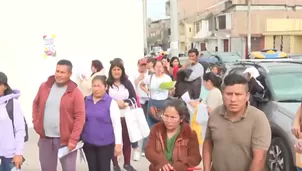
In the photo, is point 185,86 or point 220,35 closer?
point 185,86

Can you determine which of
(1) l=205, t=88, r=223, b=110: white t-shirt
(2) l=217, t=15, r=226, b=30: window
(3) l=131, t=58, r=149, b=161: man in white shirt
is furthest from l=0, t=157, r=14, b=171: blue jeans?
(2) l=217, t=15, r=226, b=30: window

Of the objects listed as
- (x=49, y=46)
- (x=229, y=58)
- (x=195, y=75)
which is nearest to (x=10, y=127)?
(x=195, y=75)

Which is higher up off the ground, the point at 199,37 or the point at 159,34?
the point at 159,34

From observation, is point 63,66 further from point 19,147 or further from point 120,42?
point 120,42

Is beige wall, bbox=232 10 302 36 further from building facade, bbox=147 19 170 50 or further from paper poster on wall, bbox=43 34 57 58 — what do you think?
paper poster on wall, bbox=43 34 57 58

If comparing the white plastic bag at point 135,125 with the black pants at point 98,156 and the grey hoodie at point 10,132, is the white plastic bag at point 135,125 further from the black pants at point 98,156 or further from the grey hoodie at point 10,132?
the grey hoodie at point 10,132

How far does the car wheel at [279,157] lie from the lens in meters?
6.24

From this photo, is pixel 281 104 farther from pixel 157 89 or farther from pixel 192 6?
pixel 192 6

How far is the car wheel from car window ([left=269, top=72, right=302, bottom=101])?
0.93m

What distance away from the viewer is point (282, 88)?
7.57 meters

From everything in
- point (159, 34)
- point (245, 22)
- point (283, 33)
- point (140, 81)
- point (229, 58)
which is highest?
point (245, 22)

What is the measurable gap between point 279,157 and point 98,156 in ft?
7.91

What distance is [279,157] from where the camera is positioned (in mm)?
6488

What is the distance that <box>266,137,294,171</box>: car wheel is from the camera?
624 cm
